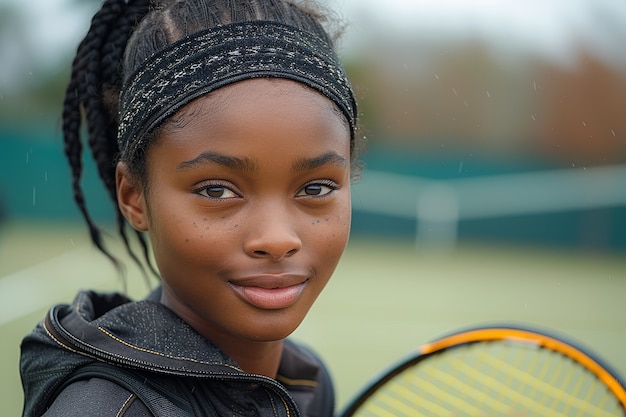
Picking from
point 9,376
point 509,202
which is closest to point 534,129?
point 509,202

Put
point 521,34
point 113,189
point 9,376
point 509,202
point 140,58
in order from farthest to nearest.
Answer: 1. point 521,34
2. point 509,202
3. point 9,376
4. point 113,189
5. point 140,58

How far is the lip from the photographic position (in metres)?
1.55

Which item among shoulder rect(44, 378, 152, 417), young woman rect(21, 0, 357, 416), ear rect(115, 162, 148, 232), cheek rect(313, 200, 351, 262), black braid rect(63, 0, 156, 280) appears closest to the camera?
shoulder rect(44, 378, 152, 417)

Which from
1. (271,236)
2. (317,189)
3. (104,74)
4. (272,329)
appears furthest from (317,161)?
(104,74)

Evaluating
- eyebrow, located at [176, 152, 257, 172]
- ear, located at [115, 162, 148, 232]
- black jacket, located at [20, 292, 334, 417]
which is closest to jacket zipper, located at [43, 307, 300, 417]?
black jacket, located at [20, 292, 334, 417]

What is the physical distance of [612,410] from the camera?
6.52 feet

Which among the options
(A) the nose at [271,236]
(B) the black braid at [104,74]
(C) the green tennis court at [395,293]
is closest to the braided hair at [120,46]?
(B) the black braid at [104,74]

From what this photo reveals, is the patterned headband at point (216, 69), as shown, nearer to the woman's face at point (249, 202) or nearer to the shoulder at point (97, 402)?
the woman's face at point (249, 202)

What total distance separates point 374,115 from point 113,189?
924cm

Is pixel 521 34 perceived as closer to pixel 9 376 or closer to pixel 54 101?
pixel 54 101

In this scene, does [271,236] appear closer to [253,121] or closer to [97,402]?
[253,121]

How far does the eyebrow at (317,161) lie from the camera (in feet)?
5.08

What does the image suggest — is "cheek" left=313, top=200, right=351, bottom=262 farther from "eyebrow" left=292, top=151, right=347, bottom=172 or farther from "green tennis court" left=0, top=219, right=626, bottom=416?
"green tennis court" left=0, top=219, right=626, bottom=416

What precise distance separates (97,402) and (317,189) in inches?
20.4
